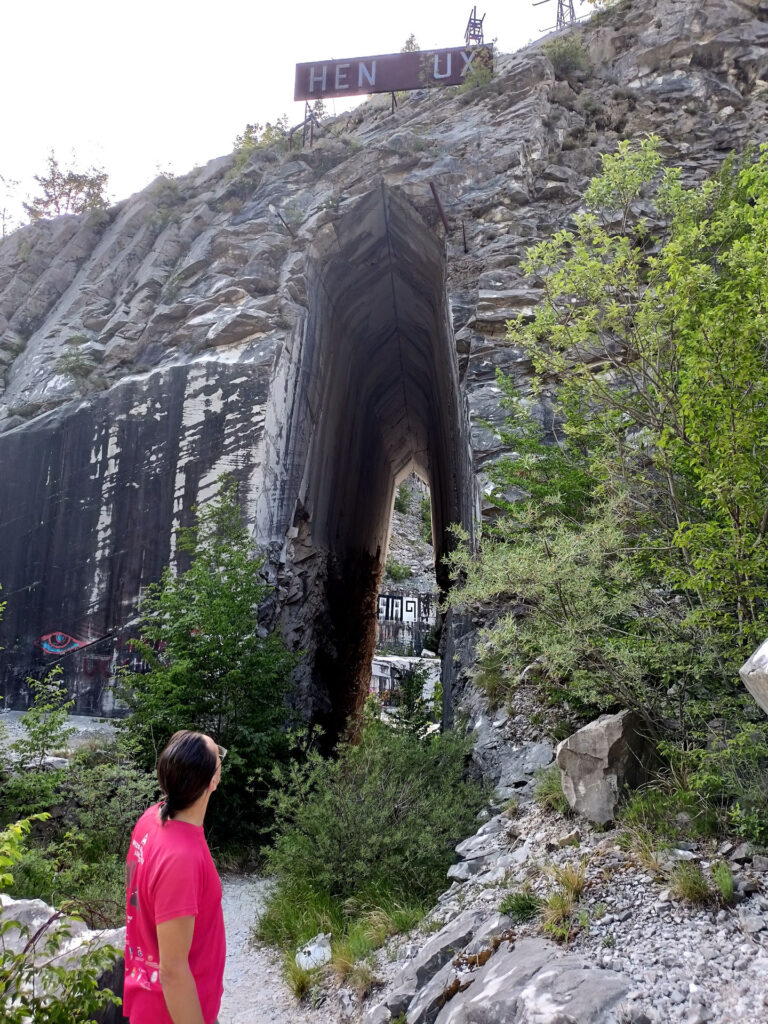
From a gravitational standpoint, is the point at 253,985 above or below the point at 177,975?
below

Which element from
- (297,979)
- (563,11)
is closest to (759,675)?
(297,979)

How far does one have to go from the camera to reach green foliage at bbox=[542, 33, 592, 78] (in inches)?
651

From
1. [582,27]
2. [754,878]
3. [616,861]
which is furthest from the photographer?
[582,27]

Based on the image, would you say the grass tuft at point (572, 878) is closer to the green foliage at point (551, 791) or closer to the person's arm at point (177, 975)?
the green foliage at point (551, 791)

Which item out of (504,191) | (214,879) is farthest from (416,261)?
(214,879)

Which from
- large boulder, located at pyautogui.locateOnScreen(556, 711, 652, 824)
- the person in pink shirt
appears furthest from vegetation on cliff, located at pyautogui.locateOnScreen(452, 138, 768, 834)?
the person in pink shirt

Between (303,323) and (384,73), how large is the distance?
888cm

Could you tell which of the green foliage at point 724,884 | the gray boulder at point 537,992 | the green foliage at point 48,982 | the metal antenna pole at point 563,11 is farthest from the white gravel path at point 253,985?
the metal antenna pole at point 563,11

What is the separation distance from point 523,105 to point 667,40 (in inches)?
152

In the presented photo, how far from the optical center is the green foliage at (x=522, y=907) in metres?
3.72

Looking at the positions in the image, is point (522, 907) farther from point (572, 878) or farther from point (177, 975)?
point (177, 975)

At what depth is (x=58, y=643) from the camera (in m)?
12.1

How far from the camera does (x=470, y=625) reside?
32.7 feet

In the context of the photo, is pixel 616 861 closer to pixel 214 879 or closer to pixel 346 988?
pixel 346 988
